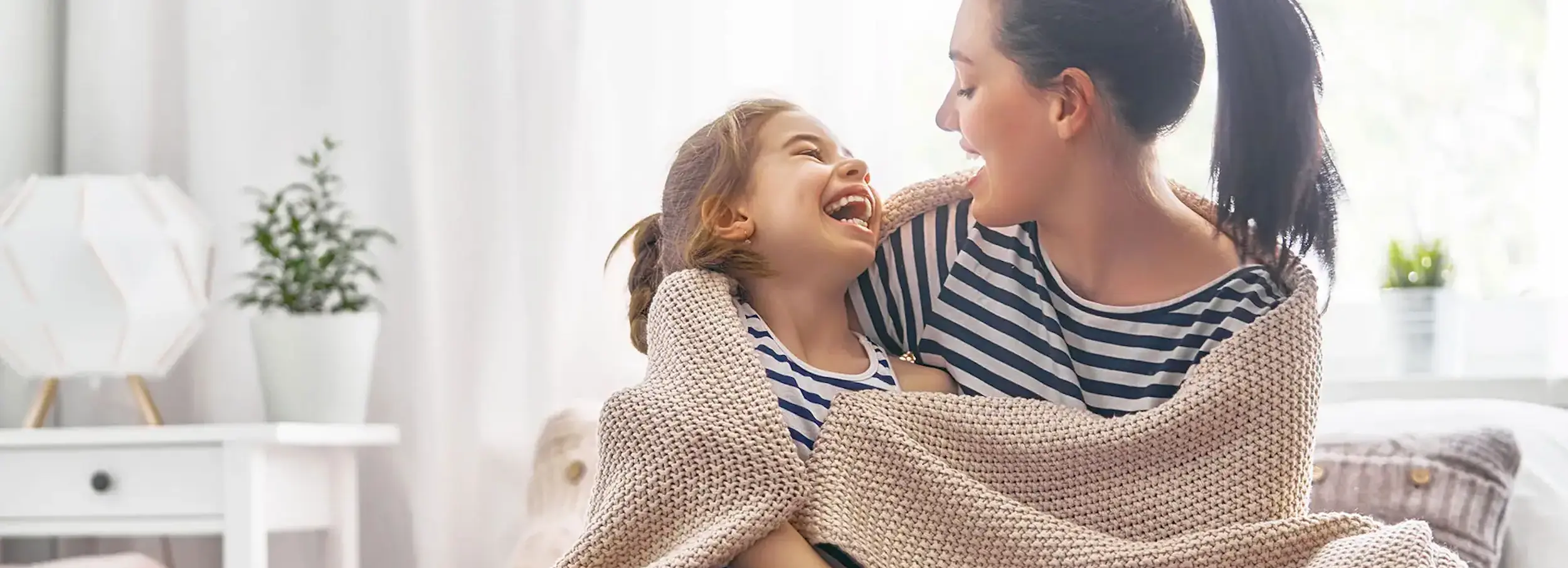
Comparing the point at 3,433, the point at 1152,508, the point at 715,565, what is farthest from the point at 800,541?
the point at 3,433

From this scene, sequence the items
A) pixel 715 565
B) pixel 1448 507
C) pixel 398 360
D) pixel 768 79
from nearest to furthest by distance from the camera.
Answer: pixel 715 565 → pixel 1448 507 → pixel 768 79 → pixel 398 360

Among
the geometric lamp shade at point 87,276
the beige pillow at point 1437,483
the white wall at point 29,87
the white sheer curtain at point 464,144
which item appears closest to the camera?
A: the beige pillow at point 1437,483

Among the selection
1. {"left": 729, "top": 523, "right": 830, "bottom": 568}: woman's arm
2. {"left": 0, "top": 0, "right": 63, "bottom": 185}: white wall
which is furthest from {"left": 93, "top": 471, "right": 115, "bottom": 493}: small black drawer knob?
{"left": 729, "top": 523, "right": 830, "bottom": 568}: woman's arm

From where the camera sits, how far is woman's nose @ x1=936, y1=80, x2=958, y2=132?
1.34 metres

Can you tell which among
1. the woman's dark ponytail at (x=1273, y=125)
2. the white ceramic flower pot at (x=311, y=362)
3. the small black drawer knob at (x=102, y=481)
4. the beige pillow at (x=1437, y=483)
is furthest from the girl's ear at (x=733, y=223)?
the small black drawer knob at (x=102, y=481)

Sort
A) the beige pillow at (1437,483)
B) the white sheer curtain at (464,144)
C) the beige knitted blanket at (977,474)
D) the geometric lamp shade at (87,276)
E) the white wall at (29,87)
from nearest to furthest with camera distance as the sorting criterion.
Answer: the beige knitted blanket at (977,474) < the beige pillow at (1437,483) < the geometric lamp shade at (87,276) < the white sheer curtain at (464,144) < the white wall at (29,87)

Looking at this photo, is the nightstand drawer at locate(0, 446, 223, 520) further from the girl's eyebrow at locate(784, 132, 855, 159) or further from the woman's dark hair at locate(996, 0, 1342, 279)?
the woman's dark hair at locate(996, 0, 1342, 279)

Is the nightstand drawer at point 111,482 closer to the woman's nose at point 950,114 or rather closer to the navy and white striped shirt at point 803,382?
the navy and white striped shirt at point 803,382

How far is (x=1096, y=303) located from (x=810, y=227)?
260mm

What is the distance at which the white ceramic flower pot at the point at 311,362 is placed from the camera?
2.23 m

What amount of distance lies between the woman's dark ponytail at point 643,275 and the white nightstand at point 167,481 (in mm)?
791

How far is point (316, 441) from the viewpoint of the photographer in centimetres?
215

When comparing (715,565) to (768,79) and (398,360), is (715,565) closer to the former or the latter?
(768,79)

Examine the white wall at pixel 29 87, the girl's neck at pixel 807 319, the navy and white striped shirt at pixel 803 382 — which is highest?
the white wall at pixel 29 87
